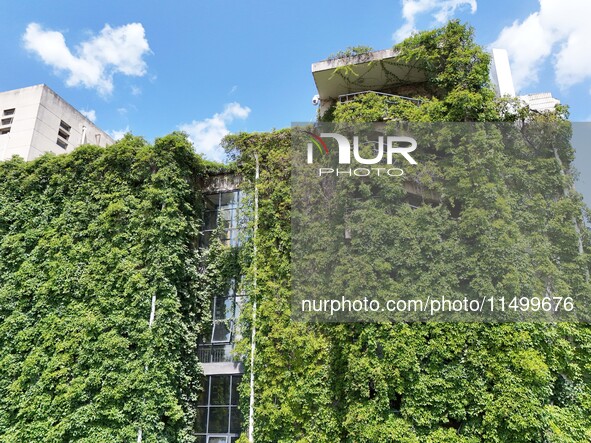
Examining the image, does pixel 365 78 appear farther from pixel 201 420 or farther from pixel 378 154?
pixel 201 420

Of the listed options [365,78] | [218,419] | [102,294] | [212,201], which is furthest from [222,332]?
[365,78]

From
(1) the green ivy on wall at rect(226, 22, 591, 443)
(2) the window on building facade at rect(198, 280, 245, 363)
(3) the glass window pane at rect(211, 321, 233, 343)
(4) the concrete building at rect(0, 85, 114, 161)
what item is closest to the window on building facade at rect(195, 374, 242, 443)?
(2) the window on building facade at rect(198, 280, 245, 363)

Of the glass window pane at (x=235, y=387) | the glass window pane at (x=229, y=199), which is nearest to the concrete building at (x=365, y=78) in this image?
the glass window pane at (x=229, y=199)

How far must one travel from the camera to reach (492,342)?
35.9 feet

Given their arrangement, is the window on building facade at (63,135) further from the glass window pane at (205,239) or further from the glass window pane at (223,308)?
the glass window pane at (223,308)

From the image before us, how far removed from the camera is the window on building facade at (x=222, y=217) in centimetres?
1570

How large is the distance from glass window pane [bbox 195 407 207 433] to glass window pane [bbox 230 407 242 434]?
0.88m

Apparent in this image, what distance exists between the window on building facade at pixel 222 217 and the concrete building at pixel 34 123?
Result: 777cm

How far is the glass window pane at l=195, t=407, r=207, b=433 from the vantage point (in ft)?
45.0

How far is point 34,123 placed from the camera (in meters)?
21.6

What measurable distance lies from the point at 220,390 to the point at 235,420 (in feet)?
3.33

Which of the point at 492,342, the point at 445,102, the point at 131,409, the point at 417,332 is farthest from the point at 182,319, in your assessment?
the point at 445,102

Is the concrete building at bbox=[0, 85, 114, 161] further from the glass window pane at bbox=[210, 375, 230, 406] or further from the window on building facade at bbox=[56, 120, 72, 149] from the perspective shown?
the glass window pane at bbox=[210, 375, 230, 406]

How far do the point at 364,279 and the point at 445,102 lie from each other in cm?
591
